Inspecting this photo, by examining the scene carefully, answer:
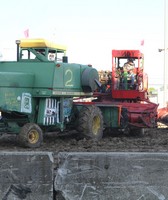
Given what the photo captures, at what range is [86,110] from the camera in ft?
40.0

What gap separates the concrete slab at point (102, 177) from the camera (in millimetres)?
4855

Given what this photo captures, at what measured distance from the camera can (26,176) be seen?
480 centimetres

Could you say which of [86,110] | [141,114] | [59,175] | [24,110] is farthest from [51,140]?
[59,175]

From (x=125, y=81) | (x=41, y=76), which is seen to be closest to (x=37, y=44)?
(x=41, y=76)

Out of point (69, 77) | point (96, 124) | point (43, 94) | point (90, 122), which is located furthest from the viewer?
point (96, 124)

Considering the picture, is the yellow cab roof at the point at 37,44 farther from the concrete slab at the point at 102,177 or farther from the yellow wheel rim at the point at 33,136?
the concrete slab at the point at 102,177

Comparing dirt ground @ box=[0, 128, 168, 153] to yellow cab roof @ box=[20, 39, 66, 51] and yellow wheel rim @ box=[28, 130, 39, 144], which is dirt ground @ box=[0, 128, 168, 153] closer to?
yellow wheel rim @ box=[28, 130, 39, 144]

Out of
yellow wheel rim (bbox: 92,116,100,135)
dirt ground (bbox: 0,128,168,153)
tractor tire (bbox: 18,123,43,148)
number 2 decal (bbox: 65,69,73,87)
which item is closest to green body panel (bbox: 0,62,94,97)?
number 2 decal (bbox: 65,69,73,87)

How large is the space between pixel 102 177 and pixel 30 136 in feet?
18.5

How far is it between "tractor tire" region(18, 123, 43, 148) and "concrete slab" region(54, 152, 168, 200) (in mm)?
5347

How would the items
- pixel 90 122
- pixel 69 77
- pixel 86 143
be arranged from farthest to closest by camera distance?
1. pixel 90 122
2. pixel 69 77
3. pixel 86 143

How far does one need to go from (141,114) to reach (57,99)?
391 cm

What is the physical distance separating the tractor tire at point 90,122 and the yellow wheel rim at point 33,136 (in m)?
1.84

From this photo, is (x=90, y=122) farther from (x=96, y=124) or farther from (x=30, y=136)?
(x=30, y=136)
